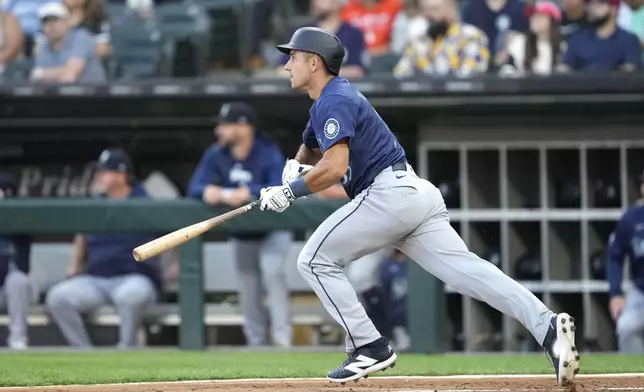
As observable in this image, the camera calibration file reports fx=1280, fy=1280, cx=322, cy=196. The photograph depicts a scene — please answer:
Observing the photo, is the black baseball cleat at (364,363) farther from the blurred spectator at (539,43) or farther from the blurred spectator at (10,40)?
the blurred spectator at (10,40)

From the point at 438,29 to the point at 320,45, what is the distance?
4.47m

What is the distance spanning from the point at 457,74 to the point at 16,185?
3.71 m

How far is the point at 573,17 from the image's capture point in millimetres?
10273

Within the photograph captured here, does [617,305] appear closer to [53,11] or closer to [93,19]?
[53,11]

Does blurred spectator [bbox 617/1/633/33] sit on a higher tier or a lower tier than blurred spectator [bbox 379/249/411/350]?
higher

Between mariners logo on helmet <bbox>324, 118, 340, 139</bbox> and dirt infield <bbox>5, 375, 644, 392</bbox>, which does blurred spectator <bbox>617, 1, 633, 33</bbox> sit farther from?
mariners logo on helmet <bbox>324, 118, 340, 139</bbox>

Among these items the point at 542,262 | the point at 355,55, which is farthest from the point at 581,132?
the point at 355,55

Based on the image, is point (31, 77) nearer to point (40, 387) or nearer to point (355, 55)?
point (355, 55)

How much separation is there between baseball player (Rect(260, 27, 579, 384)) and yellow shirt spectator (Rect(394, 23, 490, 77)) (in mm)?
4260

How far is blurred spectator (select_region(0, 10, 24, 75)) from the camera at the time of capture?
11.2 metres

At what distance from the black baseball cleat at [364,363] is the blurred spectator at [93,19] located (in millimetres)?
6212

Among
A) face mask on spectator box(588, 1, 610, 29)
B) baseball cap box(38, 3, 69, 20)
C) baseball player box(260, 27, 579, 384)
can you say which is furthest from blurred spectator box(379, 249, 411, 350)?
baseball cap box(38, 3, 69, 20)

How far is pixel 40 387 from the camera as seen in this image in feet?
18.6

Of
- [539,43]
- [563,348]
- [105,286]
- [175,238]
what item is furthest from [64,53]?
[563,348]
